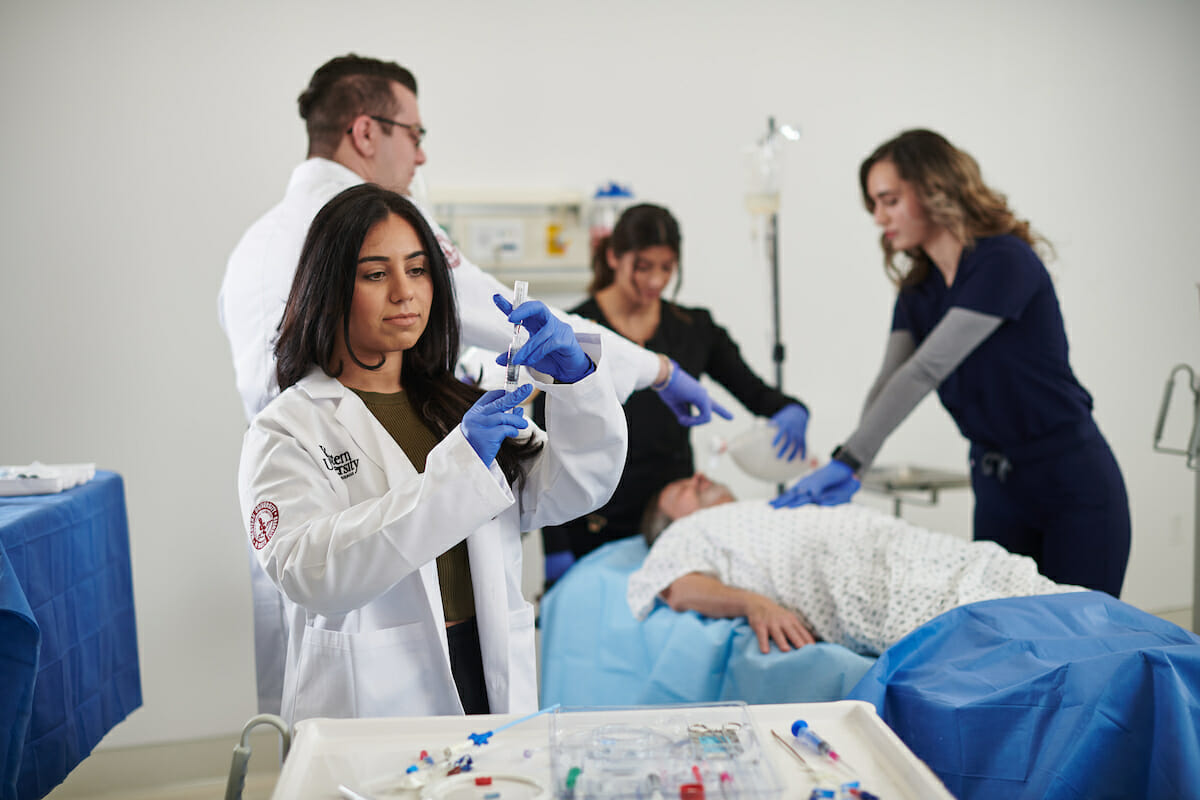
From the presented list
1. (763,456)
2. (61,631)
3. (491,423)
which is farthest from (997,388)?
(61,631)

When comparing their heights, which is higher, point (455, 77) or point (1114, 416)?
point (455, 77)

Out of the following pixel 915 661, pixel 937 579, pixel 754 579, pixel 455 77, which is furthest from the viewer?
pixel 455 77

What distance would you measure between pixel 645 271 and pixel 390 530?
66.9 inches

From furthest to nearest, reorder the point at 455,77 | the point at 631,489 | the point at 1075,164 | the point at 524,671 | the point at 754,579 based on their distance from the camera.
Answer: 1. the point at 1075,164
2. the point at 455,77
3. the point at 631,489
4. the point at 754,579
5. the point at 524,671

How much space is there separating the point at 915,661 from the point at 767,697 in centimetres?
38

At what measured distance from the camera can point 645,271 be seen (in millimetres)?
2555

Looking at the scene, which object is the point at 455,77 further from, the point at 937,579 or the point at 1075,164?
the point at 1075,164

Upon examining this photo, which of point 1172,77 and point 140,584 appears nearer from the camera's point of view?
point 140,584

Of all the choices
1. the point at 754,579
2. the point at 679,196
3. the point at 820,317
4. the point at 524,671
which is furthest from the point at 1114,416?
the point at 524,671

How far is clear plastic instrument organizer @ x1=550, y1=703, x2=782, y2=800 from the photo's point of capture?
2.64 ft

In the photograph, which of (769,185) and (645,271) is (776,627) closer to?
(645,271)

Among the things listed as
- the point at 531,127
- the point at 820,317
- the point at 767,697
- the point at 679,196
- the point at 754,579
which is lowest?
the point at 767,697

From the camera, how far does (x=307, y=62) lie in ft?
9.16

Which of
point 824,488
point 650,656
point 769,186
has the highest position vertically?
point 769,186
